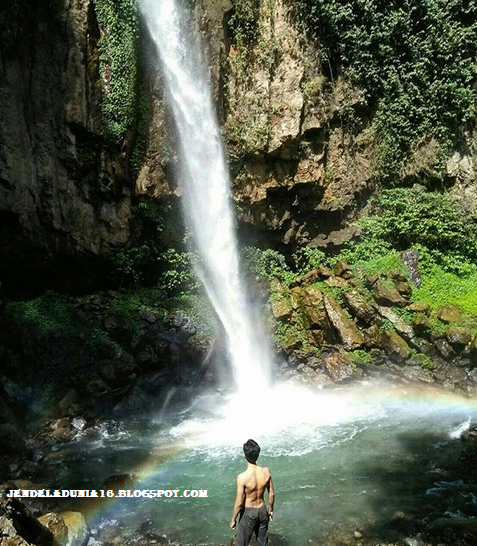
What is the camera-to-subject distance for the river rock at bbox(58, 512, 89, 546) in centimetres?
616

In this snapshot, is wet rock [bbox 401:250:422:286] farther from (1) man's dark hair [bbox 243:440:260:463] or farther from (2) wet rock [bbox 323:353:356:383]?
(1) man's dark hair [bbox 243:440:260:463]

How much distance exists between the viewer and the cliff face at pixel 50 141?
11188 mm

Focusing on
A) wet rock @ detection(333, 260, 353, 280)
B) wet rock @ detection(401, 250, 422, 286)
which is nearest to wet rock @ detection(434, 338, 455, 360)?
wet rock @ detection(401, 250, 422, 286)

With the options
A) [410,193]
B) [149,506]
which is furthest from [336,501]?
[410,193]

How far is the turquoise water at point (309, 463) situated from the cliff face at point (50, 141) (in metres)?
5.29

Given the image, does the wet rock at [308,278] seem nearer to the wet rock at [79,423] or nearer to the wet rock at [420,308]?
the wet rock at [420,308]

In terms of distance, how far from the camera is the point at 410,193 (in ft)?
48.6

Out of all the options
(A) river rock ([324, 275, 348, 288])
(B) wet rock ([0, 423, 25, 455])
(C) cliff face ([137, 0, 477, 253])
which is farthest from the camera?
(C) cliff face ([137, 0, 477, 253])

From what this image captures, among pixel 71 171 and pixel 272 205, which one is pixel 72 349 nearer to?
pixel 71 171

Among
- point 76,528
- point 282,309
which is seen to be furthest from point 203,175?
point 76,528

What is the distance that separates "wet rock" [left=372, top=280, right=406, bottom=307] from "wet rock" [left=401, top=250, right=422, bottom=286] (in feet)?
3.30

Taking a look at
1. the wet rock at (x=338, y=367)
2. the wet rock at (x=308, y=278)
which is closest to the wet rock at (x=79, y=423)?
the wet rock at (x=338, y=367)

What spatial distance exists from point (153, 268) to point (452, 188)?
10.2 m

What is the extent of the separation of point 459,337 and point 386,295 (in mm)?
2141
